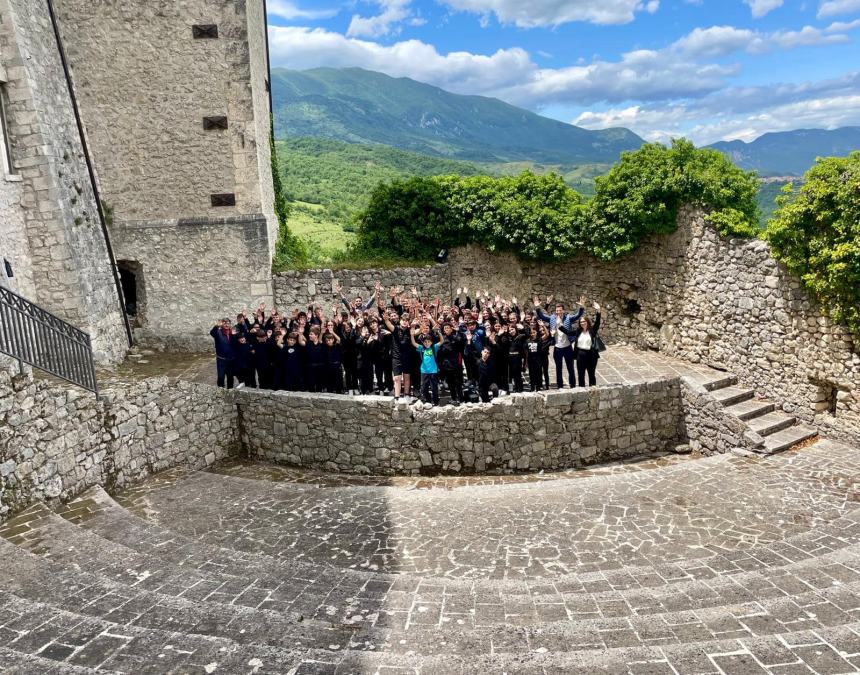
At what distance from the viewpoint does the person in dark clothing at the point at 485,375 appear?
11.2m

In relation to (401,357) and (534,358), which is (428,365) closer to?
(401,357)

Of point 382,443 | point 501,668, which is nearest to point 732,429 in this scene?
point 382,443

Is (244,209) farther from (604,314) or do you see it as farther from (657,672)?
(657,672)

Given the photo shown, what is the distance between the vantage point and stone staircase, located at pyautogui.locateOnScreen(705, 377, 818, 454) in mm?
A: 11242

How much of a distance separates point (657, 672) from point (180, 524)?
22.4ft

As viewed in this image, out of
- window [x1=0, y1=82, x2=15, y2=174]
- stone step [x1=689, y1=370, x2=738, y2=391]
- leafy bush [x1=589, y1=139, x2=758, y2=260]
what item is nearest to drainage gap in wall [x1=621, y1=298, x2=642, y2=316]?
leafy bush [x1=589, y1=139, x2=758, y2=260]

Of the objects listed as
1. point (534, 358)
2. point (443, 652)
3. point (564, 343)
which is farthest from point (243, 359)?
point (443, 652)

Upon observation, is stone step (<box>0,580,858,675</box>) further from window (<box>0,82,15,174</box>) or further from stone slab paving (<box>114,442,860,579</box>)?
window (<box>0,82,15,174</box>)

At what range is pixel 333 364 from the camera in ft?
38.8

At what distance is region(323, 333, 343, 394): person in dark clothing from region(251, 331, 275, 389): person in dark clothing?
1.25 m

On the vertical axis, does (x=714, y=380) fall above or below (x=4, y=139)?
below

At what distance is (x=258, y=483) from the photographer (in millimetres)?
10406

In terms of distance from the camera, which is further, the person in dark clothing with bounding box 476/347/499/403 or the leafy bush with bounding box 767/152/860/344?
the person in dark clothing with bounding box 476/347/499/403

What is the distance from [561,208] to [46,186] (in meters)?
12.4
